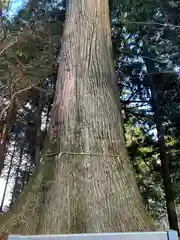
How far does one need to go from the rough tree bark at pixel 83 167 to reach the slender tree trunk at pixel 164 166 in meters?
3.23

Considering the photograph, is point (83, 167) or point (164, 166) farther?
point (164, 166)

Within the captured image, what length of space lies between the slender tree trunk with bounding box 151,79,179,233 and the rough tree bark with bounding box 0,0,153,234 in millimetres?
3225

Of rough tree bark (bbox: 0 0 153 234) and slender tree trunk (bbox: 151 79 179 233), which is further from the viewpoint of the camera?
slender tree trunk (bbox: 151 79 179 233)

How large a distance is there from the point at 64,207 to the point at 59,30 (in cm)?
347

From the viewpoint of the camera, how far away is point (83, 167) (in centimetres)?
199

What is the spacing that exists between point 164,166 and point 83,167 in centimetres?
389

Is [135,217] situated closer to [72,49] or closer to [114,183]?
[114,183]

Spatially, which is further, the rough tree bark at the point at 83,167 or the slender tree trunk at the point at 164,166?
the slender tree trunk at the point at 164,166

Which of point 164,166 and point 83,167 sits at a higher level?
point 164,166

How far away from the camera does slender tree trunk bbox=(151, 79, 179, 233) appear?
5.08 meters

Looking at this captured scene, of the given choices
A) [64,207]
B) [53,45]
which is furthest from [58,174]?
[53,45]

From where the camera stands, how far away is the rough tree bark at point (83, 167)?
177 centimetres

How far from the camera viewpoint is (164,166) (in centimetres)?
546

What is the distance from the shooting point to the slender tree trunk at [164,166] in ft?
16.7
